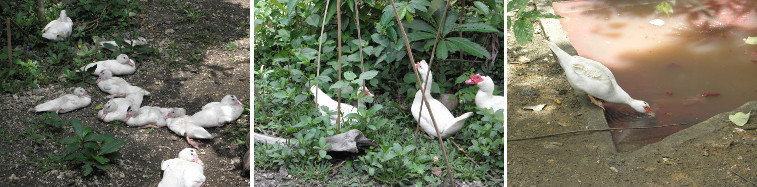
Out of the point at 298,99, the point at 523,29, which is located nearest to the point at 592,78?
the point at 523,29

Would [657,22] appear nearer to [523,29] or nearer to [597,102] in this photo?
[597,102]

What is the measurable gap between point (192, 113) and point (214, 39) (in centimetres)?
88

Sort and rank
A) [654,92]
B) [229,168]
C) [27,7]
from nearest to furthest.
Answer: [229,168]
[654,92]
[27,7]

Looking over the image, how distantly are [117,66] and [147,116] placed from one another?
1.70 feet

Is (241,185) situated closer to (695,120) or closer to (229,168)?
(229,168)

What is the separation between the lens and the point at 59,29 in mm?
3676

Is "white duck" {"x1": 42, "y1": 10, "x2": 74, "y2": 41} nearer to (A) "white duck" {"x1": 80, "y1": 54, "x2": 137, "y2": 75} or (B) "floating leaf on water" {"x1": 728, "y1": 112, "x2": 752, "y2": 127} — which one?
(A) "white duck" {"x1": 80, "y1": 54, "x2": 137, "y2": 75}

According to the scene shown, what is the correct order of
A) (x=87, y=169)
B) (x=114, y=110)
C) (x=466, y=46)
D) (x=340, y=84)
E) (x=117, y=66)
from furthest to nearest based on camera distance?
(x=117, y=66), (x=114, y=110), (x=87, y=169), (x=466, y=46), (x=340, y=84)

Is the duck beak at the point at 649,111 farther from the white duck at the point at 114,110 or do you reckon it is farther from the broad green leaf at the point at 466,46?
the white duck at the point at 114,110

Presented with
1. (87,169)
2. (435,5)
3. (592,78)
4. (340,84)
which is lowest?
(87,169)

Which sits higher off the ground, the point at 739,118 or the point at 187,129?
the point at 739,118

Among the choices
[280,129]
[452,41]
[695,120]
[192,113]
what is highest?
[452,41]

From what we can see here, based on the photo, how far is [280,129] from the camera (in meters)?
2.08

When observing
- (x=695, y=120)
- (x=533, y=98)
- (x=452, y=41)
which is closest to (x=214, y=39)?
(x=533, y=98)
